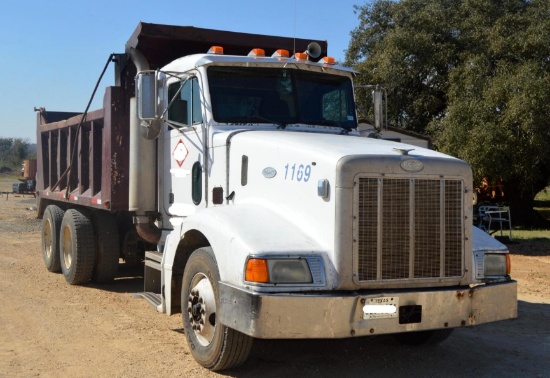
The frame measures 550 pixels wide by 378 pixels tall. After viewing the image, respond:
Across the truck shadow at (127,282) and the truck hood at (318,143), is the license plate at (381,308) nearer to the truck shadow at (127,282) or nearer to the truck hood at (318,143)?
the truck hood at (318,143)

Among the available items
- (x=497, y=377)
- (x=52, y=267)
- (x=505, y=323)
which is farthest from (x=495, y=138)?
(x=497, y=377)

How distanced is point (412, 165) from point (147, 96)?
2.88 m

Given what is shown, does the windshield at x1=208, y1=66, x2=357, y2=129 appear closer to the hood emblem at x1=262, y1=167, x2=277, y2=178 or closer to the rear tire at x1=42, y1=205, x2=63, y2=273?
the hood emblem at x1=262, y1=167, x2=277, y2=178

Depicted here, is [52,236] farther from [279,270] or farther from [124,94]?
[279,270]

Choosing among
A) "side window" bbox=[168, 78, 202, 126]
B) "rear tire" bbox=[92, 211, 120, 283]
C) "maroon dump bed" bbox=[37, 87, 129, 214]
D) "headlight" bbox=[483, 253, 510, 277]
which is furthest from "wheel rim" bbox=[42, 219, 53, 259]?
"headlight" bbox=[483, 253, 510, 277]

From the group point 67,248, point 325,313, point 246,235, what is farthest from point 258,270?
point 67,248

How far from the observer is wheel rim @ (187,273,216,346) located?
533 centimetres

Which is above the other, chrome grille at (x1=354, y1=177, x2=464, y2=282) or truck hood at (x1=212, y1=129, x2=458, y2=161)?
truck hood at (x1=212, y1=129, x2=458, y2=161)

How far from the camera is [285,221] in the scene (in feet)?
17.2

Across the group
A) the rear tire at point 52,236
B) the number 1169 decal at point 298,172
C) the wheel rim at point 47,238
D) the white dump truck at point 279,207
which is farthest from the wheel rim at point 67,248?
the number 1169 decal at point 298,172

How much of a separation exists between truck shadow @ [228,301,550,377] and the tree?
1170 centimetres

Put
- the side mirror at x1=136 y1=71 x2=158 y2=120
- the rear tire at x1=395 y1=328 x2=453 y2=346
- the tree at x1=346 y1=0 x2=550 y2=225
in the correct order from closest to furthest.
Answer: the rear tire at x1=395 y1=328 x2=453 y2=346 → the side mirror at x1=136 y1=71 x2=158 y2=120 → the tree at x1=346 y1=0 x2=550 y2=225

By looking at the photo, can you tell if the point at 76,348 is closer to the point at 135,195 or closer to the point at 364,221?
the point at 135,195

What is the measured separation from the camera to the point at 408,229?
4.95 meters
